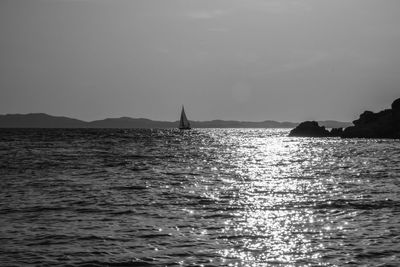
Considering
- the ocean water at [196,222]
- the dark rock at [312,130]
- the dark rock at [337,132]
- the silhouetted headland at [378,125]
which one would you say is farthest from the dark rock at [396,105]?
the ocean water at [196,222]

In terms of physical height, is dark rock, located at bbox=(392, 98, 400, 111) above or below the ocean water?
above

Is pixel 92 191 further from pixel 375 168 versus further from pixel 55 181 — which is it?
pixel 375 168

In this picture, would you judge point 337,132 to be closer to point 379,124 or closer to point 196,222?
point 379,124

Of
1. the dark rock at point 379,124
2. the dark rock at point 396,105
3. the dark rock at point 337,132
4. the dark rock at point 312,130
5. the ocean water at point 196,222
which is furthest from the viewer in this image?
the dark rock at point 312,130

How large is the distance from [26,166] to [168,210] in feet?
90.5

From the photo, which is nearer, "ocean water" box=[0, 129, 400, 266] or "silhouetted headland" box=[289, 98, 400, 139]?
"ocean water" box=[0, 129, 400, 266]

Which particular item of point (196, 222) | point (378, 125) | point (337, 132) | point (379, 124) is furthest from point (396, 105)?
point (196, 222)

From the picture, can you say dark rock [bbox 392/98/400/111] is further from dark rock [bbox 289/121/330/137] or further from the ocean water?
the ocean water

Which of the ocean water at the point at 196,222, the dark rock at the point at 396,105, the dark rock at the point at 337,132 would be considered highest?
the dark rock at the point at 396,105

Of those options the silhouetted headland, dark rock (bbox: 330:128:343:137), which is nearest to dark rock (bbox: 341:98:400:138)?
the silhouetted headland

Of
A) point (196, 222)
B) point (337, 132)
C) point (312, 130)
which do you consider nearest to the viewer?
point (196, 222)

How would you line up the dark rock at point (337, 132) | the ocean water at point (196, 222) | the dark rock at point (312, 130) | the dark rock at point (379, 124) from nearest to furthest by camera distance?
the ocean water at point (196, 222) → the dark rock at point (379, 124) → the dark rock at point (337, 132) → the dark rock at point (312, 130)

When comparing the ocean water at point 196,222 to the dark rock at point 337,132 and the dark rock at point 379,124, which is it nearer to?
the dark rock at point 379,124

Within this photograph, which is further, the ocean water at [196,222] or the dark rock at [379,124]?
the dark rock at [379,124]
